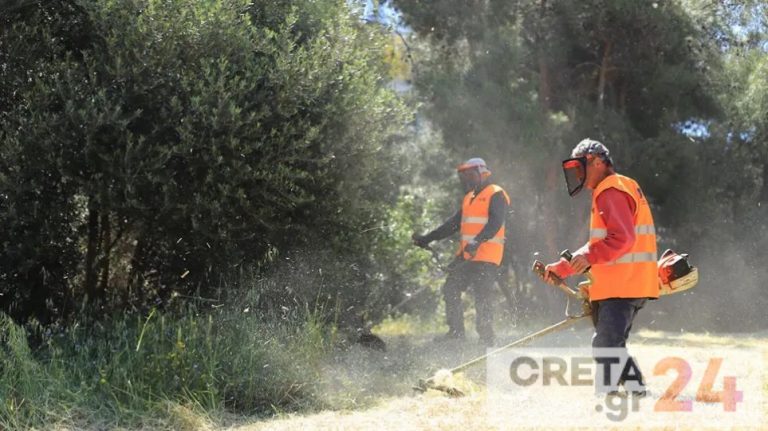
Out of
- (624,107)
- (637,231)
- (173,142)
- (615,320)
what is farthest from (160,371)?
(624,107)

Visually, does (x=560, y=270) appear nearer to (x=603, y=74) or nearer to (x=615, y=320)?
(x=615, y=320)

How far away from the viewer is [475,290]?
8398mm

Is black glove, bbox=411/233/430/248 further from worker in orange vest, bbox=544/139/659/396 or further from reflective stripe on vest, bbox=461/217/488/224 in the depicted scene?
worker in orange vest, bbox=544/139/659/396

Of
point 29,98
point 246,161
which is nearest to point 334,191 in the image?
point 246,161

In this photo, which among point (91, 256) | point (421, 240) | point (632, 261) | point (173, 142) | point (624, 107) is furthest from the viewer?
point (624, 107)

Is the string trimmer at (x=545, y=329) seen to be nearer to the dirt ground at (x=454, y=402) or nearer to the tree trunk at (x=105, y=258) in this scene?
the dirt ground at (x=454, y=402)

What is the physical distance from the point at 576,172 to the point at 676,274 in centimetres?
92

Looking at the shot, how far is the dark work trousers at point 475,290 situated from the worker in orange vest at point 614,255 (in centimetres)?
291

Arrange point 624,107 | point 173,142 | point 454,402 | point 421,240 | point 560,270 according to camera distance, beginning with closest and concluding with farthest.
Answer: point 560,270, point 454,402, point 173,142, point 421,240, point 624,107

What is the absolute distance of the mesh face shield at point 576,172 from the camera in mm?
5391

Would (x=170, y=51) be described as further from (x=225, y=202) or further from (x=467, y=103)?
(x=467, y=103)

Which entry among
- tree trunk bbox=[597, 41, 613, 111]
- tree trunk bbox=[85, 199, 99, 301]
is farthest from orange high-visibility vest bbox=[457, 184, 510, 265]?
tree trunk bbox=[597, 41, 613, 111]

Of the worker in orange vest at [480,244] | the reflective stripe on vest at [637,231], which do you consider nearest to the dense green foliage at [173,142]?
the worker in orange vest at [480,244]

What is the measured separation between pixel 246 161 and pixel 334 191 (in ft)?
3.33
